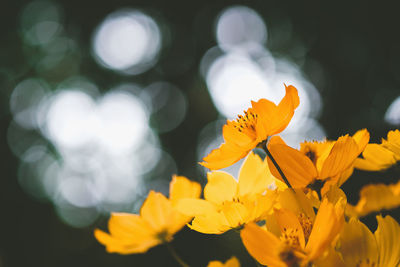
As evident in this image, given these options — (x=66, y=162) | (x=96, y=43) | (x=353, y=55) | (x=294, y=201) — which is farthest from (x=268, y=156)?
(x=66, y=162)

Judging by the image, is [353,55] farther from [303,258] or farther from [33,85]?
[33,85]

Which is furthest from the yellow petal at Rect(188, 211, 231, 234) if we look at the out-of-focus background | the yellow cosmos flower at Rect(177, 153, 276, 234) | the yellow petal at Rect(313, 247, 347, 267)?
the out-of-focus background

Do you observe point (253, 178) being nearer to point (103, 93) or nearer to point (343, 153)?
point (343, 153)

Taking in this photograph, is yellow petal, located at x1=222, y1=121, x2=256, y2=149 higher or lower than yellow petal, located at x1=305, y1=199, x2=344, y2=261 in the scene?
→ lower

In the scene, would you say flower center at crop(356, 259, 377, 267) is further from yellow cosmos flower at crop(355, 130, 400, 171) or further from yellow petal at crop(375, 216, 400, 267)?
yellow cosmos flower at crop(355, 130, 400, 171)

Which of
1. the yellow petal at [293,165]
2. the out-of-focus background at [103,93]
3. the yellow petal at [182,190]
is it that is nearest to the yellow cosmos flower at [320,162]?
the yellow petal at [293,165]
